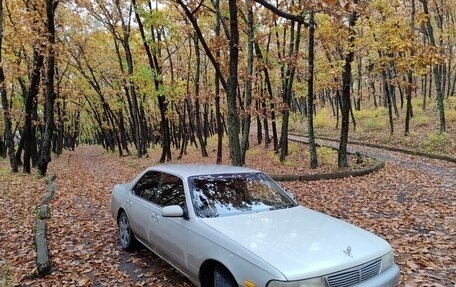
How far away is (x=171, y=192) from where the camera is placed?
5.49m

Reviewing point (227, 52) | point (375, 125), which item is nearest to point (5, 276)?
point (227, 52)

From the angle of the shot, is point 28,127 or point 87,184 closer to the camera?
point 87,184

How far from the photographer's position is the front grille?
358 cm

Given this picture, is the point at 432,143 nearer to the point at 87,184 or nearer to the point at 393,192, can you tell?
the point at 393,192

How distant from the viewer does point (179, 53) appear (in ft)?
106

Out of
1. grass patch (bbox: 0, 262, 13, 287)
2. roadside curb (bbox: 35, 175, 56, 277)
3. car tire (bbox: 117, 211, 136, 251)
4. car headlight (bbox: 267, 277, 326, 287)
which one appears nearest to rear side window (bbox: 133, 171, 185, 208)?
car tire (bbox: 117, 211, 136, 251)

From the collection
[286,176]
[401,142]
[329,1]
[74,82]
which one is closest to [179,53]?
[74,82]

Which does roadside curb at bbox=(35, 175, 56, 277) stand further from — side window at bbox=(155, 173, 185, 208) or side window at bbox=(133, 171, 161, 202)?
side window at bbox=(155, 173, 185, 208)

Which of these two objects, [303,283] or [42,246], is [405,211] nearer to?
[303,283]

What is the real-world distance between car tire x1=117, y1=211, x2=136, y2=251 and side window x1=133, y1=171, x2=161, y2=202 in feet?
2.08

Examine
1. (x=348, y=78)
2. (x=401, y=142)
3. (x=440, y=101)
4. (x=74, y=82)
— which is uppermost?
(x=74, y=82)

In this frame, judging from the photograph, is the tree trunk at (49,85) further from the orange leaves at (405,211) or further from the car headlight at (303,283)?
the car headlight at (303,283)

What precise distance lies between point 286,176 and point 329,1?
8953 mm

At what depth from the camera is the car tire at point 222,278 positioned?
400 cm
